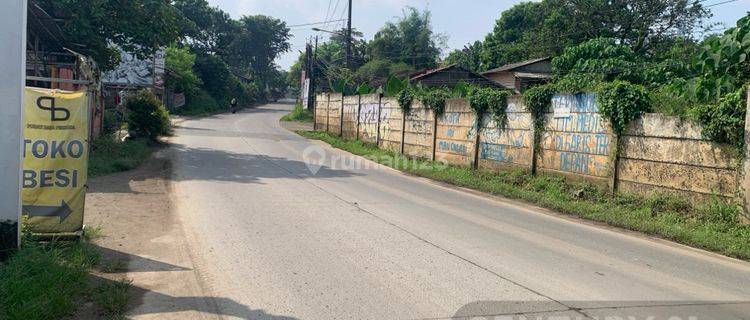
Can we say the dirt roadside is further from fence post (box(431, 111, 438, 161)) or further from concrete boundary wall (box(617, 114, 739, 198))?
fence post (box(431, 111, 438, 161))

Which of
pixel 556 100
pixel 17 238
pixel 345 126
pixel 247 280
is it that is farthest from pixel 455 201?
pixel 345 126

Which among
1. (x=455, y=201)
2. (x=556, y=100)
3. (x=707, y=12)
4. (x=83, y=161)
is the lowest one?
(x=455, y=201)

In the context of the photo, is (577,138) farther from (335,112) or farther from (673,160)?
(335,112)

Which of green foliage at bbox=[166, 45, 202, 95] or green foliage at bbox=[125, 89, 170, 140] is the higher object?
green foliage at bbox=[166, 45, 202, 95]

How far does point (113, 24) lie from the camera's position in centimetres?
1941

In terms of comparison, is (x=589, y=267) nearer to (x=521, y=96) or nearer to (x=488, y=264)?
(x=488, y=264)

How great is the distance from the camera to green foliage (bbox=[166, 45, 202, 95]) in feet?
175

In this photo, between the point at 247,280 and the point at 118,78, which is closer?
the point at 247,280

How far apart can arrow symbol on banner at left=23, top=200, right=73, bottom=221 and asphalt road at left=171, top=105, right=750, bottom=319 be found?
160 centimetres

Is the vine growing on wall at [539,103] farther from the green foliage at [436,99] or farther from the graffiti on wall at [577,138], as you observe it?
the green foliage at [436,99]

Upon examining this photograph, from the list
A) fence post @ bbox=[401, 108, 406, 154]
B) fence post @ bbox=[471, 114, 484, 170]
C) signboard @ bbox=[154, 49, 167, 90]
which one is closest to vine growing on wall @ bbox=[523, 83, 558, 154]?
fence post @ bbox=[471, 114, 484, 170]

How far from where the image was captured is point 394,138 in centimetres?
2452

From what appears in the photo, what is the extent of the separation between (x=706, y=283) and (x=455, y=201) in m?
6.54

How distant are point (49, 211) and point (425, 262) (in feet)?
14.9
